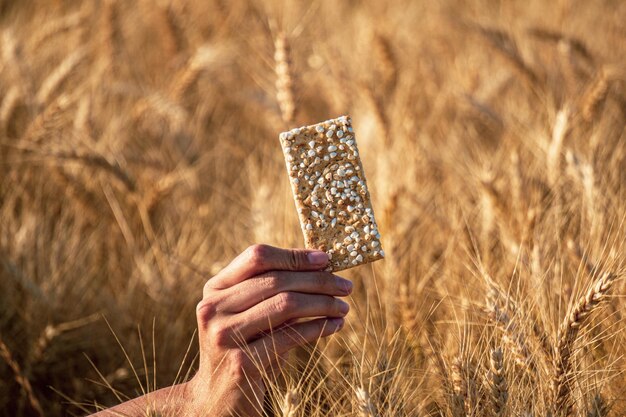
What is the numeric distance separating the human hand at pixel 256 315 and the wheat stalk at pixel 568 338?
0.42 metres

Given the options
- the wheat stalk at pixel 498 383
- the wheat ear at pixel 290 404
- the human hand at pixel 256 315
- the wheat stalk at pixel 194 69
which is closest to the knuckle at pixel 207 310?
the human hand at pixel 256 315

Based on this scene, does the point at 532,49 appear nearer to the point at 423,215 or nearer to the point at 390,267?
the point at 423,215

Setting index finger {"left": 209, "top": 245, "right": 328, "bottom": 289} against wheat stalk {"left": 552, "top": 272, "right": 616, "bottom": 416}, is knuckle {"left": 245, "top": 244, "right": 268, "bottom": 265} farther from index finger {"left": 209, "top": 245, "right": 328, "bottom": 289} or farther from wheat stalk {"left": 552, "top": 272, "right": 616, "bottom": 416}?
wheat stalk {"left": 552, "top": 272, "right": 616, "bottom": 416}

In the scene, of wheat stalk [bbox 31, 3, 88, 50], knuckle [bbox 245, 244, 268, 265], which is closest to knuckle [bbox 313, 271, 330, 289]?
knuckle [bbox 245, 244, 268, 265]

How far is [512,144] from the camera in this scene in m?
3.02

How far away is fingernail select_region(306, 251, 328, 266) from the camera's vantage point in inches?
53.5

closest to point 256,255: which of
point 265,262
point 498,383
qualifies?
point 265,262

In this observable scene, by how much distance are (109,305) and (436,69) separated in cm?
232

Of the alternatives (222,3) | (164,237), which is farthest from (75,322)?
(222,3)

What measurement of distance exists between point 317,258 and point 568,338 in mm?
509

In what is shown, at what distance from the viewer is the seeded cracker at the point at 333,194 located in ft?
4.78

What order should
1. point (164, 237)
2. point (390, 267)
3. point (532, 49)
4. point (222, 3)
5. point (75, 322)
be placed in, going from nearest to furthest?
point (390, 267), point (75, 322), point (164, 237), point (532, 49), point (222, 3)

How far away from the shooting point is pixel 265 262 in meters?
1.31

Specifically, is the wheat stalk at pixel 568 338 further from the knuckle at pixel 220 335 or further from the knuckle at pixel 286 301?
the knuckle at pixel 220 335
